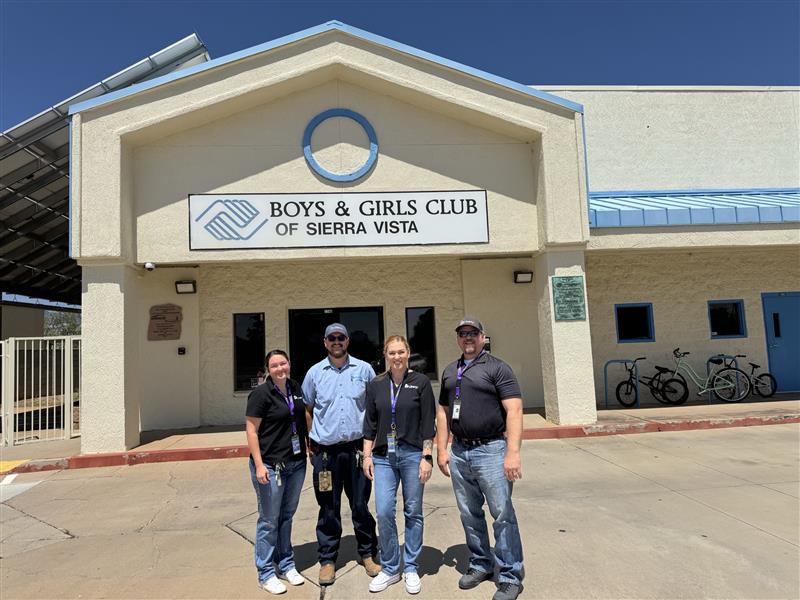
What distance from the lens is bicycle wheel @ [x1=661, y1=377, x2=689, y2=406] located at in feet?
37.5

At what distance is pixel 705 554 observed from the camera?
4273mm

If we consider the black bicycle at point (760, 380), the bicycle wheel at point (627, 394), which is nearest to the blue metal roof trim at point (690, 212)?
the black bicycle at point (760, 380)

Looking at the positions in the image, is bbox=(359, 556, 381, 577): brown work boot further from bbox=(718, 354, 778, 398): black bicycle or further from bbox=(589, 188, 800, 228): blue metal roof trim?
bbox=(718, 354, 778, 398): black bicycle

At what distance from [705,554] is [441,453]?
2.34 m

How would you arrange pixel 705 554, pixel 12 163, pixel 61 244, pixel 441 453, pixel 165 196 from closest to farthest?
pixel 441 453 < pixel 705 554 < pixel 165 196 < pixel 12 163 < pixel 61 244

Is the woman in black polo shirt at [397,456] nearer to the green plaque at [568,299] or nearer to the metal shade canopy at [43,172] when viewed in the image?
the green plaque at [568,299]

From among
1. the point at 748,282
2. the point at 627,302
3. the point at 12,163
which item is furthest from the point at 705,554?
the point at 12,163

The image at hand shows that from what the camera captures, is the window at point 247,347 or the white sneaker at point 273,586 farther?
the window at point 247,347

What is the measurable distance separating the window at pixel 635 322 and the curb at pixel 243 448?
2.92 m

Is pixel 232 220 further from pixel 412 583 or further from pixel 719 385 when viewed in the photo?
pixel 719 385

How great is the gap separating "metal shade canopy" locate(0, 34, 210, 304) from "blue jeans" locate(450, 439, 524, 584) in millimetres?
12512

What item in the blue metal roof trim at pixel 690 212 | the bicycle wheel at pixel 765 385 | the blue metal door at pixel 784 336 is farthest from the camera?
the blue metal door at pixel 784 336

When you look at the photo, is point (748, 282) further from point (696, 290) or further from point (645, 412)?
point (645, 412)

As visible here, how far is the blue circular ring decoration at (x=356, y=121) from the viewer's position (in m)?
9.27
